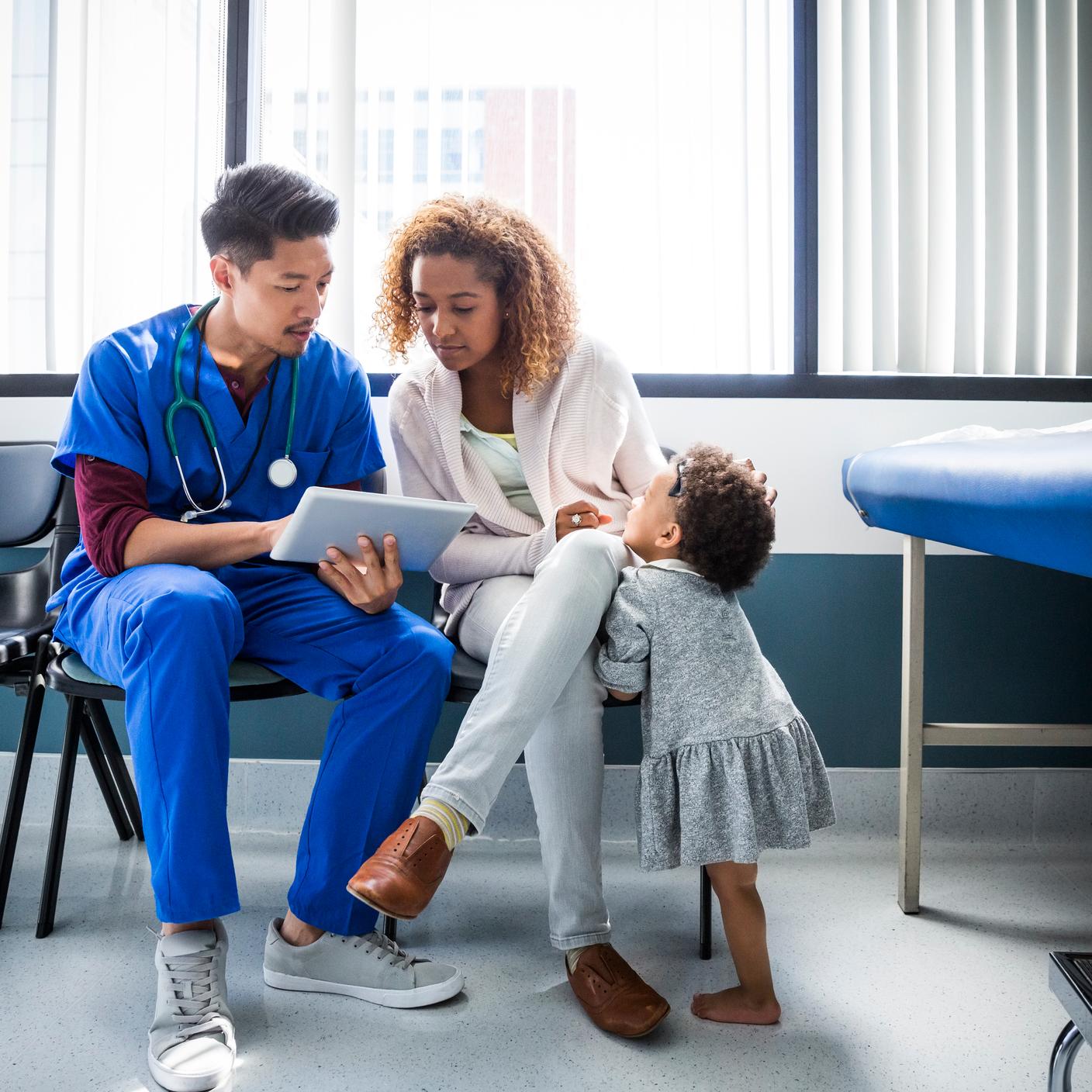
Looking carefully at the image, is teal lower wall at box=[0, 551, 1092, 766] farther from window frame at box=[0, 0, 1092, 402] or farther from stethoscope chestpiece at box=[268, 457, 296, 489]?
stethoscope chestpiece at box=[268, 457, 296, 489]

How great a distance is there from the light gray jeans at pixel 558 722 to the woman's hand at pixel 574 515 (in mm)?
175

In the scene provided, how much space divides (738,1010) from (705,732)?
383 mm

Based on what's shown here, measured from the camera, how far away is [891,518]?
1552 millimetres

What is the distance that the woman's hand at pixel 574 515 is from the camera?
59.3 inches

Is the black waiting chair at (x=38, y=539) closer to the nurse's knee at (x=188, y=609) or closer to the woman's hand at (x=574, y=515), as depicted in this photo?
the nurse's knee at (x=188, y=609)

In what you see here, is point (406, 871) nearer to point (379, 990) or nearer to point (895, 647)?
point (379, 990)

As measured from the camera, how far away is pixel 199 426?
4.76 ft

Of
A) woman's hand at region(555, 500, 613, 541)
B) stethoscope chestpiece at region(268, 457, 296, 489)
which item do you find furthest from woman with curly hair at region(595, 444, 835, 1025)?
stethoscope chestpiece at region(268, 457, 296, 489)

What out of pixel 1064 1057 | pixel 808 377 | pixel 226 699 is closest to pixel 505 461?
pixel 226 699

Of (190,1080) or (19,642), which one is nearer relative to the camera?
(190,1080)

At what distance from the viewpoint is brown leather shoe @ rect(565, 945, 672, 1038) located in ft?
3.95

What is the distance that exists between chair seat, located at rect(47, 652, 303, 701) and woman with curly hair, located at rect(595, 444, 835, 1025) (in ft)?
1.59

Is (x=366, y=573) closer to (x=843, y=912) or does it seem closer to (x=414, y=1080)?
(x=414, y=1080)

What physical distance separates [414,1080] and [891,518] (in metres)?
1.09
